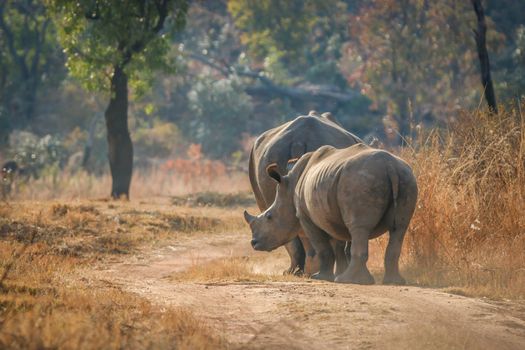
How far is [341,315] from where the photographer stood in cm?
822

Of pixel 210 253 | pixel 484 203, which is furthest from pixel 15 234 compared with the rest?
pixel 484 203

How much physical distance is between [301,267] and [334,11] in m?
33.4

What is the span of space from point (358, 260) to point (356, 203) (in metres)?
0.61

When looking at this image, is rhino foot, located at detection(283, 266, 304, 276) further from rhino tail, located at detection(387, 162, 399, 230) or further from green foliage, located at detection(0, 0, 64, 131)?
green foliage, located at detection(0, 0, 64, 131)

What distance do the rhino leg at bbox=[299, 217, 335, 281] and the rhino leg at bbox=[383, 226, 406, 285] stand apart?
1025mm

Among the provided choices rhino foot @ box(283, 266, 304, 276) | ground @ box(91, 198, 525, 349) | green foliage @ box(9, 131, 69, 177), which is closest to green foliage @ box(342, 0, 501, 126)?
green foliage @ box(9, 131, 69, 177)

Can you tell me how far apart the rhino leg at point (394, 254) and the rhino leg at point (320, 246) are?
102 centimetres

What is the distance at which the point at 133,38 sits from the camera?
22172 millimetres

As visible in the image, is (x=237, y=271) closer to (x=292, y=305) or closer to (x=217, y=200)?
(x=292, y=305)

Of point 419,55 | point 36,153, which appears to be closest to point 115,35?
point 36,153

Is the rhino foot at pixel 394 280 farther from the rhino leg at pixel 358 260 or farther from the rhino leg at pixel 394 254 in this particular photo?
the rhino leg at pixel 358 260

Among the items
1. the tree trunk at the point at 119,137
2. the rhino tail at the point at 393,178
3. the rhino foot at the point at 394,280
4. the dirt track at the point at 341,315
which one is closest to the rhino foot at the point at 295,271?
the dirt track at the point at 341,315

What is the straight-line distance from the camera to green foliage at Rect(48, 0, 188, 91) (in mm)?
22188

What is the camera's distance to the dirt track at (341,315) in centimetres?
751
